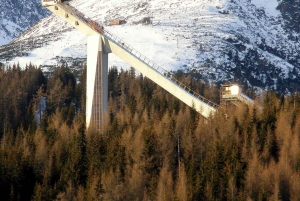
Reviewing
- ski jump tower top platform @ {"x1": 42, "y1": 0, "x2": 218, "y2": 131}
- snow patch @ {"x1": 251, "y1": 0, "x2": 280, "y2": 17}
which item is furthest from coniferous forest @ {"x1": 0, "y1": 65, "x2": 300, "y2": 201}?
snow patch @ {"x1": 251, "y1": 0, "x2": 280, "y2": 17}

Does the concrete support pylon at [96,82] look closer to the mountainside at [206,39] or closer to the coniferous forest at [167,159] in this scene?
the coniferous forest at [167,159]

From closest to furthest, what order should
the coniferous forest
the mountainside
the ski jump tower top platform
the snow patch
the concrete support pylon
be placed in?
the coniferous forest, the ski jump tower top platform, the concrete support pylon, the mountainside, the snow patch

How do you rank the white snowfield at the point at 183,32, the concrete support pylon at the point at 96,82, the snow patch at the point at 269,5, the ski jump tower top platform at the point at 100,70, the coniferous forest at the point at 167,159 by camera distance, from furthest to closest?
the snow patch at the point at 269,5 → the white snowfield at the point at 183,32 → the concrete support pylon at the point at 96,82 → the ski jump tower top platform at the point at 100,70 → the coniferous forest at the point at 167,159

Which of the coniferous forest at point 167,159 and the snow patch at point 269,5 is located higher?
the snow patch at point 269,5

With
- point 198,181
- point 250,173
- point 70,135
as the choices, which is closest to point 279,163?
point 250,173

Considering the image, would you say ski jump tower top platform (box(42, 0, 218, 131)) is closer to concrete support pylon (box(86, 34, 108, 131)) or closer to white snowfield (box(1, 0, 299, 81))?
concrete support pylon (box(86, 34, 108, 131))

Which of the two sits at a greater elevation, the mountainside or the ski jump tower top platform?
the mountainside

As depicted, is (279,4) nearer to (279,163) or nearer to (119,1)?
(119,1)

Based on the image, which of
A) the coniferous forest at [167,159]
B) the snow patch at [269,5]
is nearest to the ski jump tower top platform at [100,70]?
the coniferous forest at [167,159]
